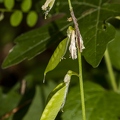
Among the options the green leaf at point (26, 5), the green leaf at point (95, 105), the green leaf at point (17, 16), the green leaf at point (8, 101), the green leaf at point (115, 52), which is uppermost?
the green leaf at point (26, 5)

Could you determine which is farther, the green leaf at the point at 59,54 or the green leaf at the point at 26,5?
the green leaf at the point at 26,5

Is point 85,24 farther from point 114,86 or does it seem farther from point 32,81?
point 32,81

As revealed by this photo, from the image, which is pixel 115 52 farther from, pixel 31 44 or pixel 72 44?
pixel 72 44

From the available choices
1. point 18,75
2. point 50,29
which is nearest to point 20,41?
point 50,29

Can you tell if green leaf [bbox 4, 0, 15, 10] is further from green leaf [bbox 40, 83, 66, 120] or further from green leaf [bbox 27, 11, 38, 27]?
green leaf [bbox 40, 83, 66, 120]

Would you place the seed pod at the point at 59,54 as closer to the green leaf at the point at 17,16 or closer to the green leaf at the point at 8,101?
the green leaf at the point at 17,16

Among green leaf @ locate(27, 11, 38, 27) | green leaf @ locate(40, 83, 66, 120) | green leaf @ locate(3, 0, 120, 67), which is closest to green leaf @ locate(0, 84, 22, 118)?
green leaf @ locate(27, 11, 38, 27)

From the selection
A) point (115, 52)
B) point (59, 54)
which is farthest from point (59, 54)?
point (115, 52)

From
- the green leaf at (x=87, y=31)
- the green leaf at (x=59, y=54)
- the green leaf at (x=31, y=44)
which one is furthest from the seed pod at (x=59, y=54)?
the green leaf at (x=31, y=44)
